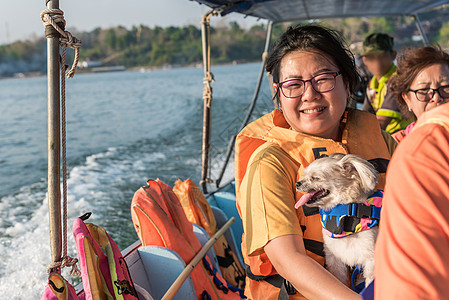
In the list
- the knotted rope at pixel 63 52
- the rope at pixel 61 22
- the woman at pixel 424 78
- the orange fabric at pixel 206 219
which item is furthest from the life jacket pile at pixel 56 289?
the woman at pixel 424 78

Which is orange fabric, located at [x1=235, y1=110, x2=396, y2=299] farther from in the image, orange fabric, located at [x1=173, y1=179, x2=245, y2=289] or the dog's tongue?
orange fabric, located at [x1=173, y1=179, x2=245, y2=289]

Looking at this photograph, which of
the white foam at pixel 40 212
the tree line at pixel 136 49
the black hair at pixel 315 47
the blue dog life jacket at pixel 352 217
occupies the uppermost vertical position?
the tree line at pixel 136 49

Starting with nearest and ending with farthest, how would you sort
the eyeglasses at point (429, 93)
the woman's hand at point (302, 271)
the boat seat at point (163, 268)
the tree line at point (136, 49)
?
the woman's hand at point (302, 271)
the boat seat at point (163, 268)
the eyeglasses at point (429, 93)
the tree line at point (136, 49)

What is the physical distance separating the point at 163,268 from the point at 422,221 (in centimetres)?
179

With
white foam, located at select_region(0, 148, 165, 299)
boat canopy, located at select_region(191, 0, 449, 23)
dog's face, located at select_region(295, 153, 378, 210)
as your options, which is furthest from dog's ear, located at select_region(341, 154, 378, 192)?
white foam, located at select_region(0, 148, 165, 299)

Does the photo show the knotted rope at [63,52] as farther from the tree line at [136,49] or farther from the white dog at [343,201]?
the tree line at [136,49]

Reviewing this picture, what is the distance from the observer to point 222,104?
15.1 metres

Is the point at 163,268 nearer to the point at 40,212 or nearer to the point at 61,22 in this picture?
the point at 61,22

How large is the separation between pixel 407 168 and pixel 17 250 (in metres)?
5.35

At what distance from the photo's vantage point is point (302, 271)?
1.18 m

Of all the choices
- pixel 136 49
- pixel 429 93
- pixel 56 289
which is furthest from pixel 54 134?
pixel 136 49

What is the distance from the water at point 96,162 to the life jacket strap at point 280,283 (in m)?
1.01

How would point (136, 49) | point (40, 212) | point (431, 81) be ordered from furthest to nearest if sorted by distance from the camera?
point (136, 49)
point (40, 212)
point (431, 81)

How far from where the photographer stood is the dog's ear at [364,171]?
1.32 metres
